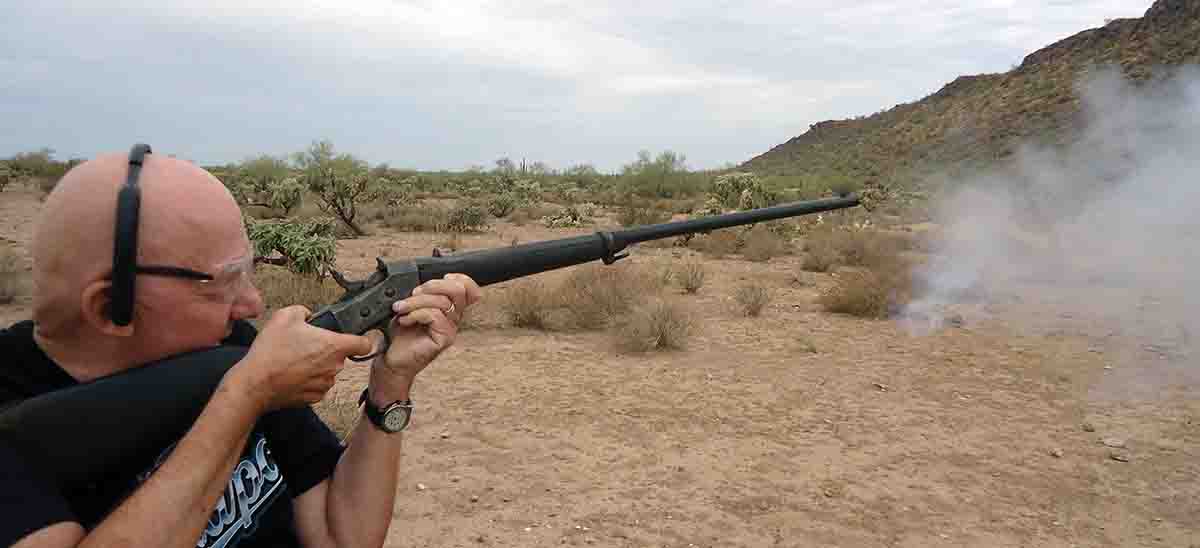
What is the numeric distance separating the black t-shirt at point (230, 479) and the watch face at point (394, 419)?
151 mm

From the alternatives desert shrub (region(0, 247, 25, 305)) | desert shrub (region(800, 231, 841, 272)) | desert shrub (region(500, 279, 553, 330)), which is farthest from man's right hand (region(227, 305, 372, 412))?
desert shrub (region(800, 231, 841, 272))

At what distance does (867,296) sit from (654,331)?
3.22 m

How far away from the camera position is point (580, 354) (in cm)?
739

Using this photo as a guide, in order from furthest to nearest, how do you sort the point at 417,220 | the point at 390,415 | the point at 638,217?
the point at 638,217
the point at 417,220
the point at 390,415

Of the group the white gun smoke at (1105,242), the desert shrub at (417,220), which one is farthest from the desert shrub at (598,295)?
the desert shrub at (417,220)

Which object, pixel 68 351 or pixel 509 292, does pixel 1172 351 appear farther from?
pixel 68 351

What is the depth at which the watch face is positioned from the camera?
1.80 meters

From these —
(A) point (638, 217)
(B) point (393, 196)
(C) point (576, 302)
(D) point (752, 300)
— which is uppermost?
(B) point (393, 196)

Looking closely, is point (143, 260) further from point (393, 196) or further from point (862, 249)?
point (393, 196)

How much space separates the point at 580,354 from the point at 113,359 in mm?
6111

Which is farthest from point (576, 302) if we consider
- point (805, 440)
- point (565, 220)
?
point (565, 220)

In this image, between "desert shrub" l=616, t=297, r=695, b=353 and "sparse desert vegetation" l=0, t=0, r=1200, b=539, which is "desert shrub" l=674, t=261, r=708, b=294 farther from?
"desert shrub" l=616, t=297, r=695, b=353

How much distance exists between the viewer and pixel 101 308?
49.1 inches

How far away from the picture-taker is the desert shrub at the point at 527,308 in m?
8.42
